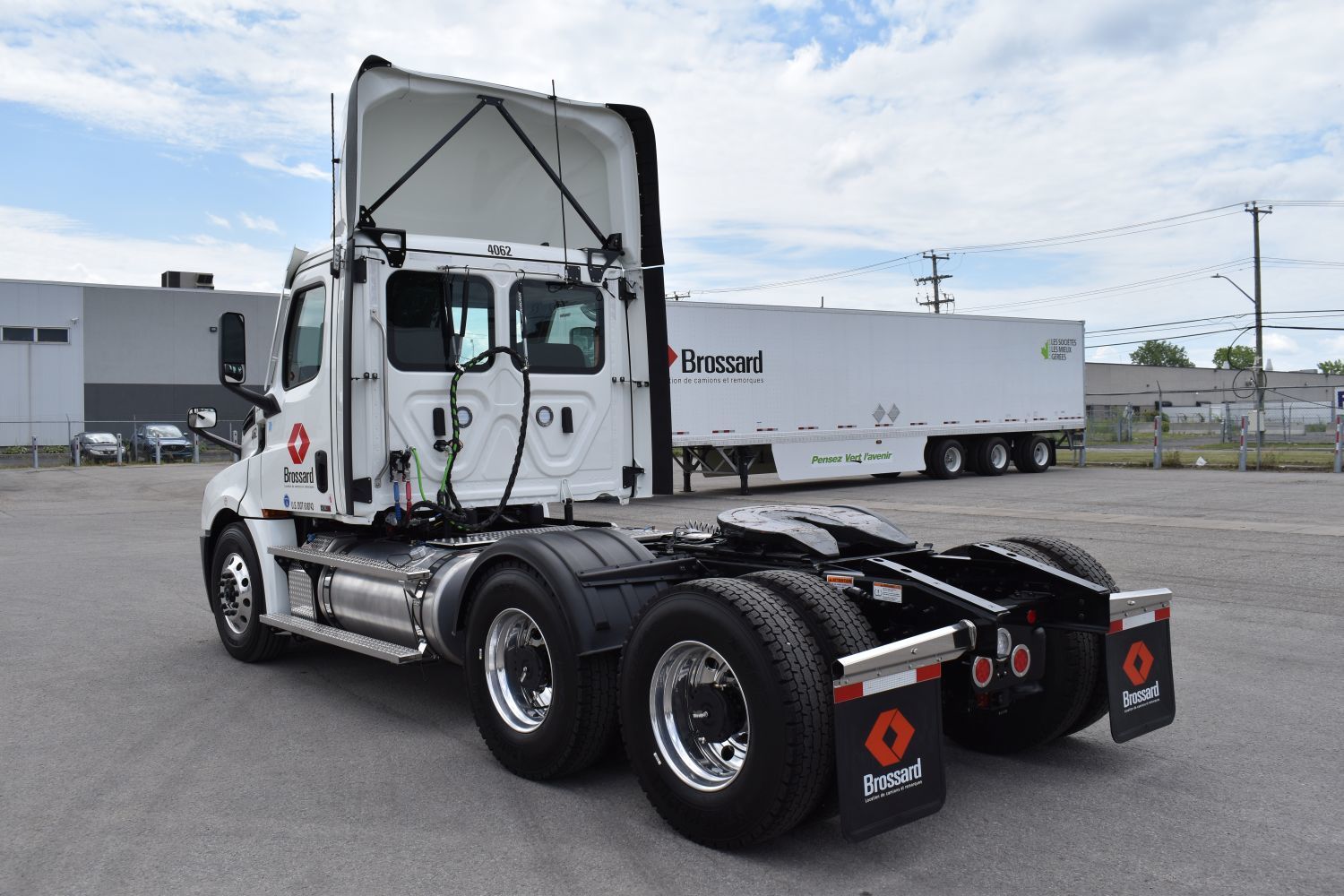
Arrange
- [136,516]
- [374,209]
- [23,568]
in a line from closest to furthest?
1. [374,209]
2. [23,568]
3. [136,516]

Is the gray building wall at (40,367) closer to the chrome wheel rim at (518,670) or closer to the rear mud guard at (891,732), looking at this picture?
the chrome wheel rim at (518,670)

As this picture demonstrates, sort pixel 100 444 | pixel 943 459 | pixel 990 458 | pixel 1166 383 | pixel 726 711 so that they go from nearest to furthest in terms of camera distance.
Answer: pixel 726 711, pixel 943 459, pixel 990 458, pixel 100 444, pixel 1166 383

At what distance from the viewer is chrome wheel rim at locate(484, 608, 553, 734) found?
486 cm

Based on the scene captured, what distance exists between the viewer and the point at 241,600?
23.5 feet

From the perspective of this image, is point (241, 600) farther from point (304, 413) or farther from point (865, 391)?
point (865, 391)

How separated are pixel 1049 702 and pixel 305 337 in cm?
477

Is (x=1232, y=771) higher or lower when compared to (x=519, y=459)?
lower

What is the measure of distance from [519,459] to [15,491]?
22841 mm

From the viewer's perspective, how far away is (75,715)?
594cm

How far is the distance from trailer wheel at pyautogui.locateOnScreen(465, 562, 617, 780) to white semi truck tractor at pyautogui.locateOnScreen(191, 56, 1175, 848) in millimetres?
13

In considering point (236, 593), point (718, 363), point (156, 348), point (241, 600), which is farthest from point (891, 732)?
point (156, 348)

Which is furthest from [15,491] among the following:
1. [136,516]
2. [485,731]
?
[485,731]

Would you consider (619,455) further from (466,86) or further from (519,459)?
(466,86)

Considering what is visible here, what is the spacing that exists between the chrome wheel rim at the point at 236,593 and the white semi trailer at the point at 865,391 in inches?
534
